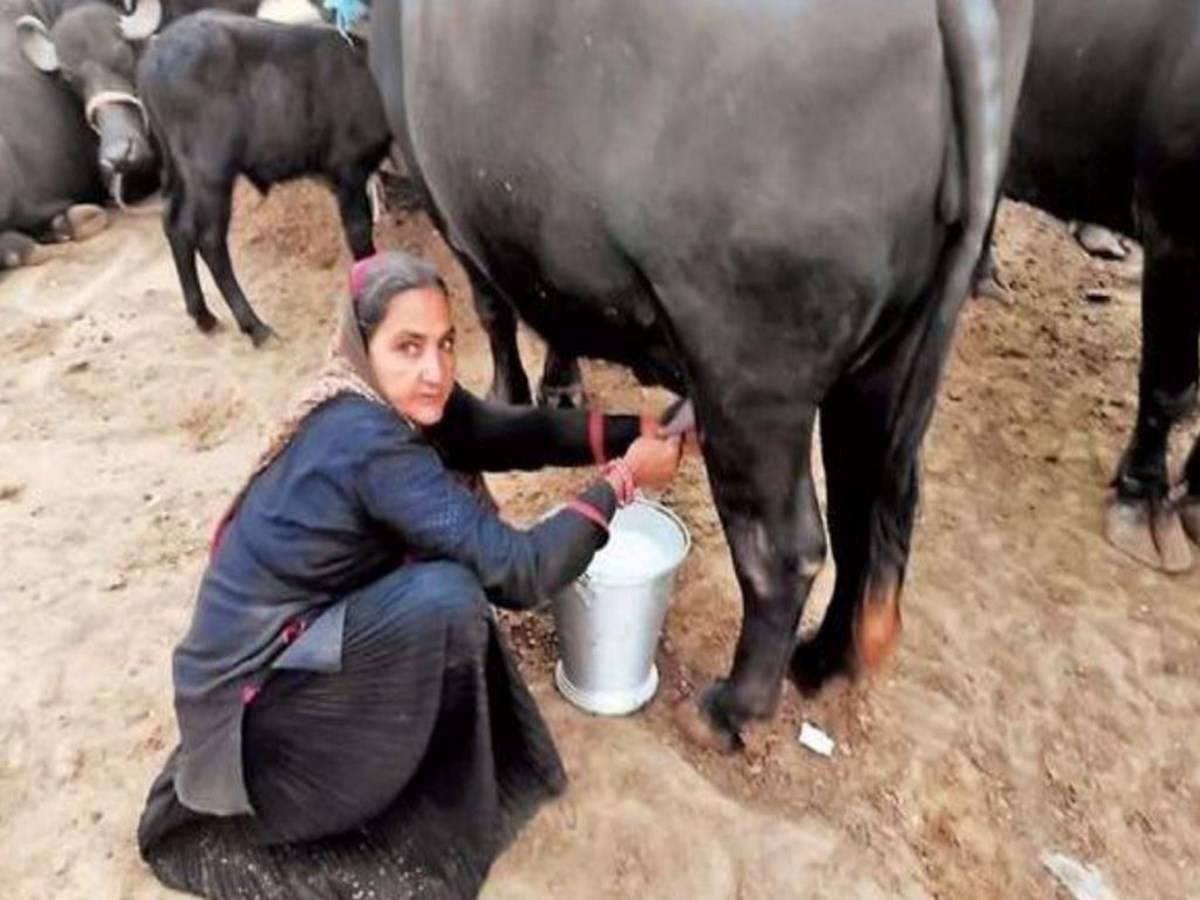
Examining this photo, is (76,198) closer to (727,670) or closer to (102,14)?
(102,14)

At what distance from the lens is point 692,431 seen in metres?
2.33

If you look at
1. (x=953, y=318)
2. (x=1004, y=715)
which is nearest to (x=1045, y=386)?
(x=1004, y=715)

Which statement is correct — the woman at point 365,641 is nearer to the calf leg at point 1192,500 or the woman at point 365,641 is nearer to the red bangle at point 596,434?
the red bangle at point 596,434

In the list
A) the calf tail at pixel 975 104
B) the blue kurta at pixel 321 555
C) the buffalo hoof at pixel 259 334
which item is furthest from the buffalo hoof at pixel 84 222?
the calf tail at pixel 975 104

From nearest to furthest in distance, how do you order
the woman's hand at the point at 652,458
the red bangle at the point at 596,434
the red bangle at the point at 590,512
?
the red bangle at the point at 590,512
the woman's hand at the point at 652,458
the red bangle at the point at 596,434

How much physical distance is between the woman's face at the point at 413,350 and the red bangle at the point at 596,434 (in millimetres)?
327

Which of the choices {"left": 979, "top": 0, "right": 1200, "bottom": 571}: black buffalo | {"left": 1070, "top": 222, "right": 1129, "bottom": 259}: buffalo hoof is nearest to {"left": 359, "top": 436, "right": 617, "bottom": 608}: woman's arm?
{"left": 979, "top": 0, "right": 1200, "bottom": 571}: black buffalo

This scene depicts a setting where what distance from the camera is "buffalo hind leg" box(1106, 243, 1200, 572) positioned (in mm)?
3109

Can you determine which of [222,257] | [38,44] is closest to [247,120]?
[222,257]

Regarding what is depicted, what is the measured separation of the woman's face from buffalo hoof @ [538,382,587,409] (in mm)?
1500

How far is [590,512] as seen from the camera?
86.7 inches

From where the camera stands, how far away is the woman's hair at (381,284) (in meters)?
2.11

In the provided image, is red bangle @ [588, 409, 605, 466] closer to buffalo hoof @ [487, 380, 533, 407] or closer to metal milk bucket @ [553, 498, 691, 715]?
metal milk bucket @ [553, 498, 691, 715]

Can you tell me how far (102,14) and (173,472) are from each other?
3.12 m
